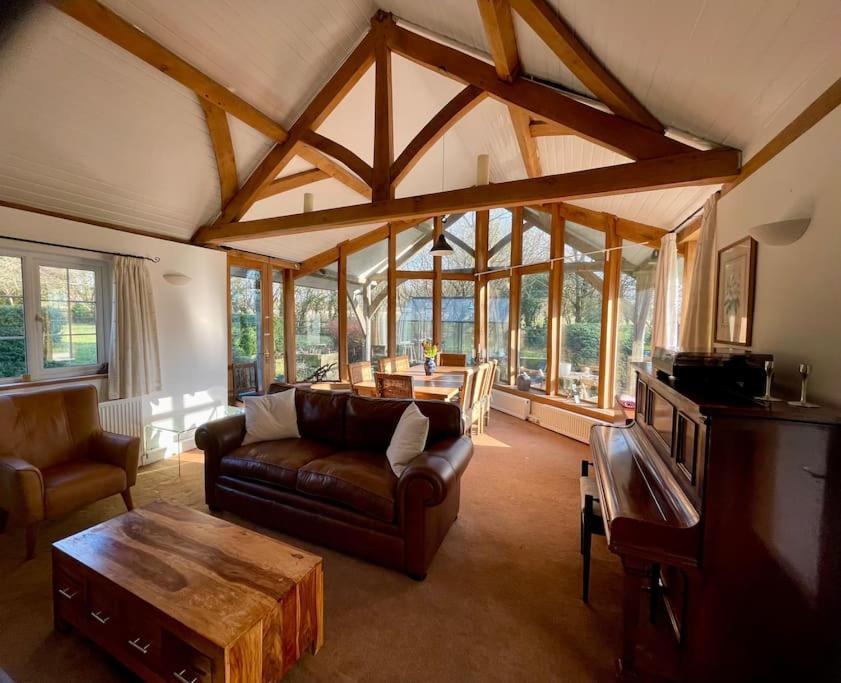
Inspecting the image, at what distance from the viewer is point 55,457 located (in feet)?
8.75

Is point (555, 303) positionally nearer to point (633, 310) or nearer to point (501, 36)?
point (633, 310)

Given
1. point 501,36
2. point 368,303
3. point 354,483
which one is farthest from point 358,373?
point 501,36

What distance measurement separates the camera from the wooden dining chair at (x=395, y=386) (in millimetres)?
3721

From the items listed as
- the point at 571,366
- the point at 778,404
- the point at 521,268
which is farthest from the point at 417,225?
the point at 778,404

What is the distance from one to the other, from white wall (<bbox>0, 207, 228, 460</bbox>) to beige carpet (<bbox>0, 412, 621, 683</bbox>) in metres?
1.50

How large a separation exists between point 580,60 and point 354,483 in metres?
2.88

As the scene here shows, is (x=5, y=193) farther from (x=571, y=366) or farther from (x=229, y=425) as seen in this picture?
(x=571, y=366)

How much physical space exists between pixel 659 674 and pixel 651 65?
295cm

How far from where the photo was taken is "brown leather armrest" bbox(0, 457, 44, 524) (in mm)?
2141

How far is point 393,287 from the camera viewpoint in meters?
6.34

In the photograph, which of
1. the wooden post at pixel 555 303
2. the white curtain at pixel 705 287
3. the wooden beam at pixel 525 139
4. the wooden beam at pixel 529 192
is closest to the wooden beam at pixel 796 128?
the wooden beam at pixel 529 192

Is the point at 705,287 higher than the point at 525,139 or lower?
lower

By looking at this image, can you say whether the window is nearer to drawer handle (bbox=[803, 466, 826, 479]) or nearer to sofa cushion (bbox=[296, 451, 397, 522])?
sofa cushion (bbox=[296, 451, 397, 522])

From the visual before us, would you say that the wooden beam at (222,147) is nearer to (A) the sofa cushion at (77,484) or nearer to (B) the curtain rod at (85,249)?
(B) the curtain rod at (85,249)
